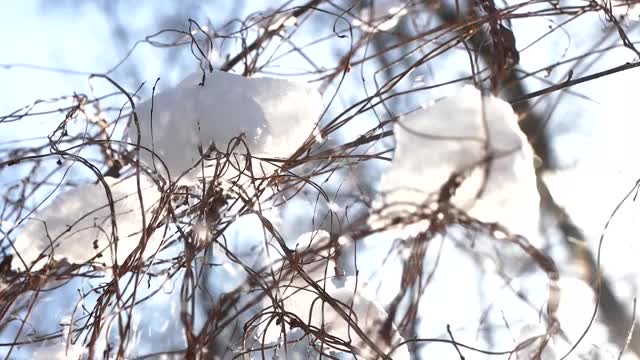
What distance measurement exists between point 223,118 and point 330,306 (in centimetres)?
18

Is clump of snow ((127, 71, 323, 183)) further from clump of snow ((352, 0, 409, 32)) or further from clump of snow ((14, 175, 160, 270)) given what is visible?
clump of snow ((352, 0, 409, 32))

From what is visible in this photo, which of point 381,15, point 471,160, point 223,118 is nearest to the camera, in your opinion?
point 471,160

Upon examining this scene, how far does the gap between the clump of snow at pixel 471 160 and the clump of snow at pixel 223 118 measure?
Answer: 184mm

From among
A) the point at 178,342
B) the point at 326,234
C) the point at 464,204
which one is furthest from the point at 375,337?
the point at 178,342

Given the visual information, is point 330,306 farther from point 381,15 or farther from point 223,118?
point 381,15

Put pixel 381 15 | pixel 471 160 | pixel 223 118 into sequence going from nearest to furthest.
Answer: pixel 471 160 → pixel 223 118 → pixel 381 15

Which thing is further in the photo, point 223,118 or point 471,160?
point 223,118

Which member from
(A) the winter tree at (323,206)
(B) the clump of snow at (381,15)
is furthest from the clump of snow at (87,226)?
(B) the clump of snow at (381,15)

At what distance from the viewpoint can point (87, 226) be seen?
2.33 feet

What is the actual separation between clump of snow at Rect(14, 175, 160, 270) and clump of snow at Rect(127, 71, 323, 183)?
61 mm

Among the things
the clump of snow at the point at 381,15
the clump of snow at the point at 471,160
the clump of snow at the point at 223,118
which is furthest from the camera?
the clump of snow at the point at 381,15

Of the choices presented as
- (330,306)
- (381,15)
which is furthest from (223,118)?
(381,15)

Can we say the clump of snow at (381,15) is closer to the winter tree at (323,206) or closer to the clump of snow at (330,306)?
the winter tree at (323,206)

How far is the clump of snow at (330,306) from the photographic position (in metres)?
0.63
